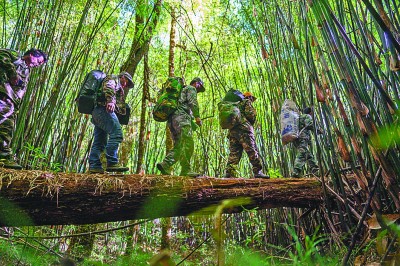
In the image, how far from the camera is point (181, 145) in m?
3.39

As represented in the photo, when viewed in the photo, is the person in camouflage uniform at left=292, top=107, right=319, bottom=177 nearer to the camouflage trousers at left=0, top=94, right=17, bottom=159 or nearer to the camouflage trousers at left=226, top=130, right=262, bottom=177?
→ the camouflage trousers at left=226, top=130, right=262, bottom=177

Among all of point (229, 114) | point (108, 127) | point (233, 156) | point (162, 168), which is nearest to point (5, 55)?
point (108, 127)

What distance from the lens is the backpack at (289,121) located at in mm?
3262

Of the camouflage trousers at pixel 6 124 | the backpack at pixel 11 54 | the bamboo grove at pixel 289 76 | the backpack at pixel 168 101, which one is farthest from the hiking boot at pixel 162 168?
the backpack at pixel 11 54

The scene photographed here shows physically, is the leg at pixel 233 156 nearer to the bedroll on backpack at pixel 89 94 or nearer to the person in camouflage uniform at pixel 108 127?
the person in camouflage uniform at pixel 108 127

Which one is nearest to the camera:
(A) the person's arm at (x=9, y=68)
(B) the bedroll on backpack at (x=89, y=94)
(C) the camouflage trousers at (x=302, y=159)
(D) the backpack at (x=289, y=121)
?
(A) the person's arm at (x=9, y=68)

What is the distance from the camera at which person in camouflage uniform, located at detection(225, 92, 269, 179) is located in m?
3.64

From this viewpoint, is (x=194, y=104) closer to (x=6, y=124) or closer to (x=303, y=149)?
(x=303, y=149)

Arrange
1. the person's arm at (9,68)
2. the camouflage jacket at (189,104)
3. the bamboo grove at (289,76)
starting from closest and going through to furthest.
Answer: the bamboo grove at (289,76) < the person's arm at (9,68) < the camouflage jacket at (189,104)

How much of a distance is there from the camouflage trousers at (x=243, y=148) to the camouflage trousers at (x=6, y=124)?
2117 mm

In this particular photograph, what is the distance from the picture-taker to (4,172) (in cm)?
214

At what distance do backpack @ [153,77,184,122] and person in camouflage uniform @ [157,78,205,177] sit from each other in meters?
0.09

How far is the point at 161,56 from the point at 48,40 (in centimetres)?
Result: 353

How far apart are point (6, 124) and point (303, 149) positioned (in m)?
2.67
